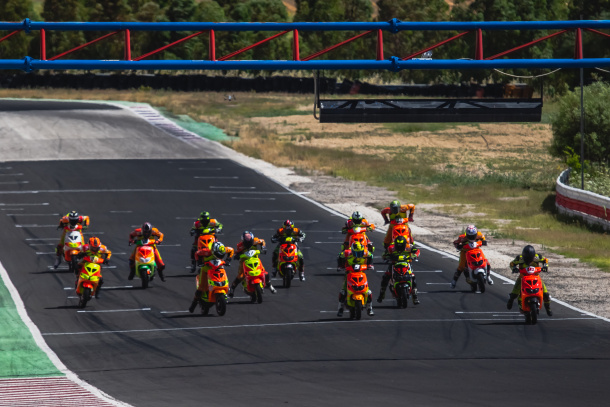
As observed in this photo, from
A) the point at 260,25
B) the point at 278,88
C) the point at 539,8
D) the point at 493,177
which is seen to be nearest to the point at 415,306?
the point at 260,25

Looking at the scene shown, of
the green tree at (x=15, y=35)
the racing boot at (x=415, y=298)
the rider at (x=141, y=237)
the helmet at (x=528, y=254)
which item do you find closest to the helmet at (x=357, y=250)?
the racing boot at (x=415, y=298)

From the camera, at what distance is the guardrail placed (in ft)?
115

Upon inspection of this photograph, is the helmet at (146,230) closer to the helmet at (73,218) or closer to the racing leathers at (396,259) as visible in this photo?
the helmet at (73,218)

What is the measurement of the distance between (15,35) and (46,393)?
119313 millimetres

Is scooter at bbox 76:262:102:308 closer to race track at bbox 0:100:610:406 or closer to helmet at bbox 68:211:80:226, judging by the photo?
race track at bbox 0:100:610:406

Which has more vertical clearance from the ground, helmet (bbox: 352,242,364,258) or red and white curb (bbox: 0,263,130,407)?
helmet (bbox: 352,242,364,258)

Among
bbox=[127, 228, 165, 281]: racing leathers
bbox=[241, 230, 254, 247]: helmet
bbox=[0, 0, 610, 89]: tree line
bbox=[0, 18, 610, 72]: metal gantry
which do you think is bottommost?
bbox=[127, 228, 165, 281]: racing leathers

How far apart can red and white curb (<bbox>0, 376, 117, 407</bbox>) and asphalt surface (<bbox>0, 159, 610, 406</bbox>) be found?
1.39 ft

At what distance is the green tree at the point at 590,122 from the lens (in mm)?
47438

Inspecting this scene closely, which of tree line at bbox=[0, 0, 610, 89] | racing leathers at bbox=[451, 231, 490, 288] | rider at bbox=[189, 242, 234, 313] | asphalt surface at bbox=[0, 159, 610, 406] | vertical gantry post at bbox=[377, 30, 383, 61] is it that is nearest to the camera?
asphalt surface at bbox=[0, 159, 610, 406]

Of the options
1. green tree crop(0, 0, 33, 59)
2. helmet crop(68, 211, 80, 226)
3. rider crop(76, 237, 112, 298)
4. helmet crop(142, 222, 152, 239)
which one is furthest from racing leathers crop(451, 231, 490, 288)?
green tree crop(0, 0, 33, 59)

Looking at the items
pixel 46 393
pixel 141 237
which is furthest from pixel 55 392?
pixel 141 237

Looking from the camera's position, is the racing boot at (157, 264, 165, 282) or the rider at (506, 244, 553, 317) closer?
the rider at (506, 244, 553, 317)

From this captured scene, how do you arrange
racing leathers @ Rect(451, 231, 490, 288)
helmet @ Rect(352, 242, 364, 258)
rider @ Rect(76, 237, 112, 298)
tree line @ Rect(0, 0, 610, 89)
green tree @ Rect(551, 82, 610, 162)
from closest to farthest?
helmet @ Rect(352, 242, 364, 258)
rider @ Rect(76, 237, 112, 298)
racing leathers @ Rect(451, 231, 490, 288)
green tree @ Rect(551, 82, 610, 162)
tree line @ Rect(0, 0, 610, 89)
